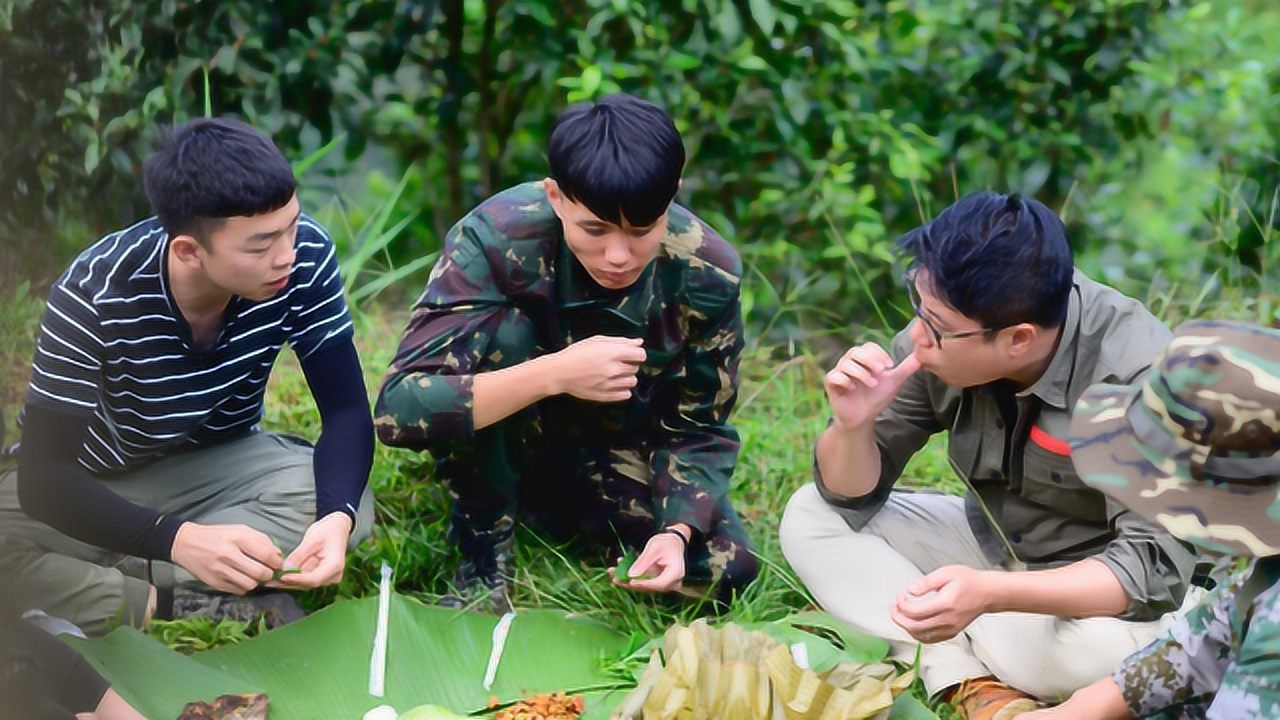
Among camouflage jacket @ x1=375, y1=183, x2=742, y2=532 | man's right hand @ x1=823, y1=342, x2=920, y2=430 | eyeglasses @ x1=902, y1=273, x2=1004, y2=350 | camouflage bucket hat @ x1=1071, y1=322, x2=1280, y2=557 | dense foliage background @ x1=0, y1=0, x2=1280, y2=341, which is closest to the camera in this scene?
camouflage bucket hat @ x1=1071, y1=322, x2=1280, y2=557

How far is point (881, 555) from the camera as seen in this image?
2871 mm

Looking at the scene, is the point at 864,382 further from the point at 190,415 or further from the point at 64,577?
the point at 64,577

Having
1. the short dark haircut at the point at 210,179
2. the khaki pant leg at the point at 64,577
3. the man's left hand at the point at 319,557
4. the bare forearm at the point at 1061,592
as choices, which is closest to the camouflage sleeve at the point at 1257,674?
the bare forearm at the point at 1061,592

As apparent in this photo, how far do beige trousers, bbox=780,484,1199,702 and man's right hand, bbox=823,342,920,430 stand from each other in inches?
11.5

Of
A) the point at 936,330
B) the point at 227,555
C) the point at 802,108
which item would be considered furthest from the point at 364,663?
the point at 802,108

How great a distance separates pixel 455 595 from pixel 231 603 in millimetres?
448

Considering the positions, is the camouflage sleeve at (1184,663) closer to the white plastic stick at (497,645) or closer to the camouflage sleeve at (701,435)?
the camouflage sleeve at (701,435)

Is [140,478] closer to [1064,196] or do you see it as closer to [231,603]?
[231,603]

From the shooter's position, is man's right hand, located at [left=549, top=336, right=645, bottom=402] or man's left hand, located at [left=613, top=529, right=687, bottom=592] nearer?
man's right hand, located at [left=549, top=336, right=645, bottom=402]

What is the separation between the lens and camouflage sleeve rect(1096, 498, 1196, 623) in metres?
2.48

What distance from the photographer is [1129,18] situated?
463cm

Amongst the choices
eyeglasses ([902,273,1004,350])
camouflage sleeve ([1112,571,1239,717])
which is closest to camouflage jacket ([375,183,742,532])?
eyeglasses ([902,273,1004,350])

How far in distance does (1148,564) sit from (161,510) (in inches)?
74.4

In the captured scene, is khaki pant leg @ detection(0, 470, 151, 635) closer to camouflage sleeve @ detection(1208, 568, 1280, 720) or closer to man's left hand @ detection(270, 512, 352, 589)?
man's left hand @ detection(270, 512, 352, 589)
